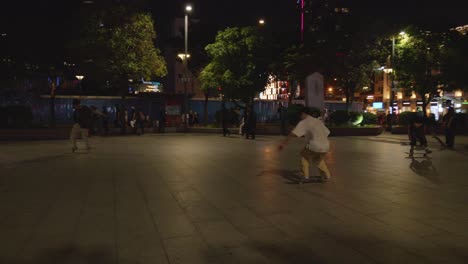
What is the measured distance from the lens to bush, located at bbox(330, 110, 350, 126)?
26.7 metres

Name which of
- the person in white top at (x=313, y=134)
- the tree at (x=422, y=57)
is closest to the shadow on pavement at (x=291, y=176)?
the person in white top at (x=313, y=134)

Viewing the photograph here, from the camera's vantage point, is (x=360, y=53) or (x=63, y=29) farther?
→ (x=360, y=53)

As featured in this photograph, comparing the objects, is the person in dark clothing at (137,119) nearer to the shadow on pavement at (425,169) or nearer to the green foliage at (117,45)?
the green foliage at (117,45)

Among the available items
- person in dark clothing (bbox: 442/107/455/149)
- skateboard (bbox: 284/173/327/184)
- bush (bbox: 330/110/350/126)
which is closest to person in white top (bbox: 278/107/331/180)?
skateboard (bbox: 284/173/327/184)

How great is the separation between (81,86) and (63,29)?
1598cm

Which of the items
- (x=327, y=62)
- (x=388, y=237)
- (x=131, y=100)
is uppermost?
(x=327, y=62)

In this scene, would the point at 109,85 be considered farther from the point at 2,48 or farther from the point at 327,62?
the point at 327,62

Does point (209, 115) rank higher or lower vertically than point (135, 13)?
lower

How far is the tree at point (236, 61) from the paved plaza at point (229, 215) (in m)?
17.4

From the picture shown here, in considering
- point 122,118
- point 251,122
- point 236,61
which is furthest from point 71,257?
point 236,61

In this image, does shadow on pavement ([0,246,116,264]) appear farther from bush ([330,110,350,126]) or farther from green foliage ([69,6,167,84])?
bush ([330,110,350,126])

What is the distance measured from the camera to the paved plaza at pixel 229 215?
458 cm

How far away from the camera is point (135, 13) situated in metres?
27.7

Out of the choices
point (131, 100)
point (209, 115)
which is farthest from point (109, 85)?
point (209, 115)
